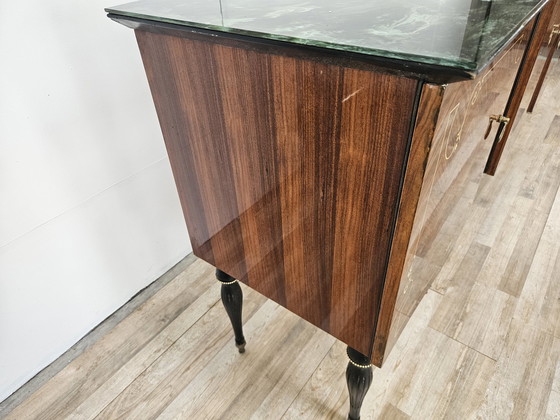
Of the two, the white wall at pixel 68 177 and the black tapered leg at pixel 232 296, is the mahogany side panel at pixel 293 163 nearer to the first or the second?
the black tapered leg at pixel 232 296

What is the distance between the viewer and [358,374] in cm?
68

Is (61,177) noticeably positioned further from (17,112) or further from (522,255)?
(522,255)

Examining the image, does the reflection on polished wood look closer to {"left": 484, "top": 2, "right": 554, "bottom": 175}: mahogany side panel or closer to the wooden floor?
{"left": 484, "top": 2, "right": 554, "bottom": 175}: mahogany side panel

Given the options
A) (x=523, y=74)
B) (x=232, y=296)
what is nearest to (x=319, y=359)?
(x=232, y=296)

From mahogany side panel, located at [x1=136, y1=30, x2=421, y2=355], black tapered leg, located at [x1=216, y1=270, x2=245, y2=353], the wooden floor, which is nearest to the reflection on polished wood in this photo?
mahogany side panel, located at [x1=136, y1=30, x2=421, y2=355]

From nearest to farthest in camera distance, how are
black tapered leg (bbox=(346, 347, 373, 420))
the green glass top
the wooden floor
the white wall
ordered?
the green glass top
black tapered leg (bbox=(346, 347, 373, 420))
the white wall
the wooden floor

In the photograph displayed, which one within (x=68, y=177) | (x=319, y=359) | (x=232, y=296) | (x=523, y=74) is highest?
(x=523, y=74)

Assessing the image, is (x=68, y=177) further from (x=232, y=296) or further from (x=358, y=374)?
(x=358, y=374)

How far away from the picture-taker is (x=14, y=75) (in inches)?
29.1

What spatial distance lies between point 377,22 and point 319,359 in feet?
2.69

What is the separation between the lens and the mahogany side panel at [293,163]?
41 centimetres

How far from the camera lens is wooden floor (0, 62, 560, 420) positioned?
0.92 metres

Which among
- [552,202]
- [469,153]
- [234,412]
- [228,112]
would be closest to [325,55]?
[228,112]

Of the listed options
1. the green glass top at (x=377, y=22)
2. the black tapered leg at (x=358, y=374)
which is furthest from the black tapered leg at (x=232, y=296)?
the green glass top at (x=377, y=22)
